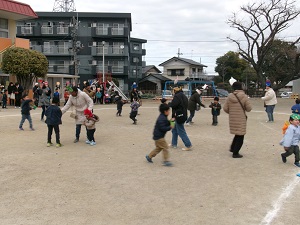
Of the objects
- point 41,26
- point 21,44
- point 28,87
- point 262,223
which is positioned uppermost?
point 41,26

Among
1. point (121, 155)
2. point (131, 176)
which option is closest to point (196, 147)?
point (121, 155)

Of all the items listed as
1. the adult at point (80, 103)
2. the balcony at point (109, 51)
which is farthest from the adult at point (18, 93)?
the balcony at point (109, 51)

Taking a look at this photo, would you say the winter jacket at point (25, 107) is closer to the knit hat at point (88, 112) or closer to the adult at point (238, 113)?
the knit hat at point (88, 112)

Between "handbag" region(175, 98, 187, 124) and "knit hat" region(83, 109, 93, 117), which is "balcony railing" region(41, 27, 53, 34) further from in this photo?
"handbag" region(175, 98, 187, 124)

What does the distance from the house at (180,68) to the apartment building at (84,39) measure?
1502cm

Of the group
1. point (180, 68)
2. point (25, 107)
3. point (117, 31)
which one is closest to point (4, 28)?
point (25, 107)

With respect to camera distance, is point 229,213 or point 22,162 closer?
point 229,213

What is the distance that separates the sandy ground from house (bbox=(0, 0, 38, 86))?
15.9 m

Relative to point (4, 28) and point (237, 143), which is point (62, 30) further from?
point (237, 143)

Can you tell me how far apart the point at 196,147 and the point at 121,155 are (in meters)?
2.09

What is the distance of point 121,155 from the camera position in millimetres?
7258

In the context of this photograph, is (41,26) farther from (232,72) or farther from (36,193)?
(36,193)

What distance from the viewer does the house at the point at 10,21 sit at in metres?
21.8

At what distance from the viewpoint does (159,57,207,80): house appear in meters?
54.2
